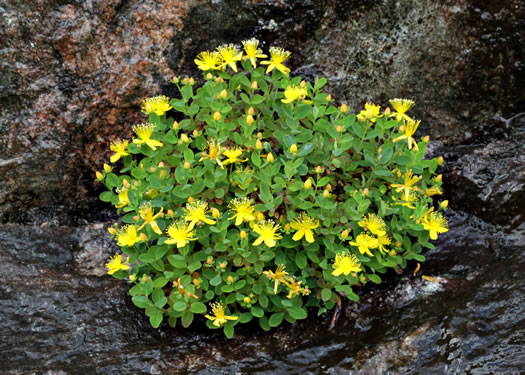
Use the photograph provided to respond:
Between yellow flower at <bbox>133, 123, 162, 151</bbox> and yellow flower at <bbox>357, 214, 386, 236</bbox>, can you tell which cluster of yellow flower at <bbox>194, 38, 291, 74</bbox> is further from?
yellow flower at <bbox>357, 214, 386, 236</bbox>

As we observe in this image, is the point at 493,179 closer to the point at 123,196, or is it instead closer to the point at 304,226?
the point at 304,226

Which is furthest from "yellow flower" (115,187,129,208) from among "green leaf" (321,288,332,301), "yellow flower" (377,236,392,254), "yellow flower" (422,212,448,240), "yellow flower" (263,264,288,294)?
"yellow flower" (422,212,448,240)

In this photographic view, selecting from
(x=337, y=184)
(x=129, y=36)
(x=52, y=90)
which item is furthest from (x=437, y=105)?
(x=52, y=90)

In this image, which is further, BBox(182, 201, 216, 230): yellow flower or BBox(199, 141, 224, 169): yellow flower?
BBox(199, 141, 224, 169): yellow flower

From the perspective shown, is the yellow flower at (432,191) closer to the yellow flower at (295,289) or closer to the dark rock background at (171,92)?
the dark rock background at (171,92)

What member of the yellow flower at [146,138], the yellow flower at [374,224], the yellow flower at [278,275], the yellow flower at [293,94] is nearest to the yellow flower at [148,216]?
the yellow flower at [146,138]

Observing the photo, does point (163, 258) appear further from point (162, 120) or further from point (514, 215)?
point (514, 215)
